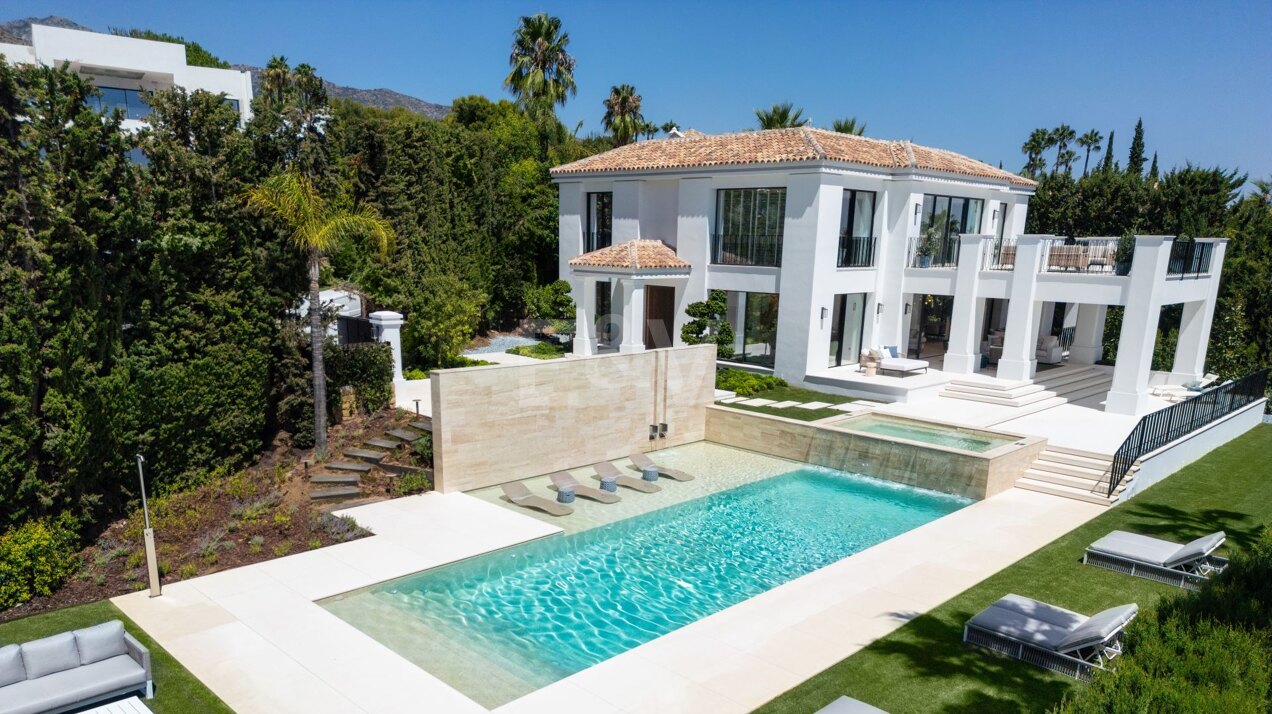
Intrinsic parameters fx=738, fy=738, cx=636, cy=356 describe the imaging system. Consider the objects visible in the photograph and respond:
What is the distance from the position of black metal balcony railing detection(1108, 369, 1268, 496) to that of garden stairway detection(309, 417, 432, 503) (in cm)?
1559

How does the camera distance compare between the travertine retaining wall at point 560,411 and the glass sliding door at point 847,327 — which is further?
the glass sliding door at point 847,327

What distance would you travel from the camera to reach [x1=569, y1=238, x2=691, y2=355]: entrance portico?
1040 inches

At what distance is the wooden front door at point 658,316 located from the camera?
2880cm

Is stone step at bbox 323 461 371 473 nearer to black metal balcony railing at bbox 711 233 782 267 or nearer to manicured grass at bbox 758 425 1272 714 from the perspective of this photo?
manicured grass at bbox 758 425 1272 714

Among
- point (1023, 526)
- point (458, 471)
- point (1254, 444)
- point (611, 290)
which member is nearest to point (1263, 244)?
point (1254, 444)

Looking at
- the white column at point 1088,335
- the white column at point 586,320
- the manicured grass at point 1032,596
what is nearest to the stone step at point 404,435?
the white column at point 586,320

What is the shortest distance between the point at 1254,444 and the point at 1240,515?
8.35 meters

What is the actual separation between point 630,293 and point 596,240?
5.34 meters

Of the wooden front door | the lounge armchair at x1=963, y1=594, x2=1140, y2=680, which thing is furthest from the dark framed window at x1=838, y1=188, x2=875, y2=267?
the lounge armchair at x1=963, y1=594, x2=1140, y2=680

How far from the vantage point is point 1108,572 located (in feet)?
39.1

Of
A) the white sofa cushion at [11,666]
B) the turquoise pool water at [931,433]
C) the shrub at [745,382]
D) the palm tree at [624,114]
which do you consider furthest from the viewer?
the palm tree at [624,114]

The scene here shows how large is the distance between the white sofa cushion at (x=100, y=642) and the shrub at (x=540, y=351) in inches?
777

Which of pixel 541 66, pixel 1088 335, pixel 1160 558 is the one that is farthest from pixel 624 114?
pixel 1160 558

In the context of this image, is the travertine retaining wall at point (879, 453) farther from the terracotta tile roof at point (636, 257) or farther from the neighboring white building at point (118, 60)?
the neighboring white building at point (118, 60)
